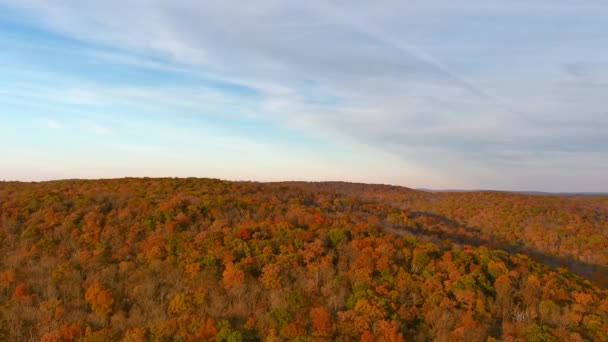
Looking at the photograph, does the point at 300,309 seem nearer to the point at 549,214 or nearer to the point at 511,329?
the point at 511,329

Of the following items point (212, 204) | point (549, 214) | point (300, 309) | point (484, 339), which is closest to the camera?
point (484, 339)

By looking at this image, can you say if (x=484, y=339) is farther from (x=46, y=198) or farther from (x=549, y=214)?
(x=549, y=214)

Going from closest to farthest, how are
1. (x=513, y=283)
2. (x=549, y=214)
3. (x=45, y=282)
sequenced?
(x=45, y=282), (x=513, y=283), (x=549, y=214)

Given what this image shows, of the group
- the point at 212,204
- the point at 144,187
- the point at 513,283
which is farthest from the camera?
the point at 144,187

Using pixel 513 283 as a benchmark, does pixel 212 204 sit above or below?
above

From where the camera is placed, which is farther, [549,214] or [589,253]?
[549,214]

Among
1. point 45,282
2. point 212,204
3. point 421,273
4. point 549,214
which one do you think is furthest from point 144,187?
point 549,214

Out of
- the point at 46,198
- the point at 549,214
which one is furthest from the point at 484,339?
the point at 549,214
